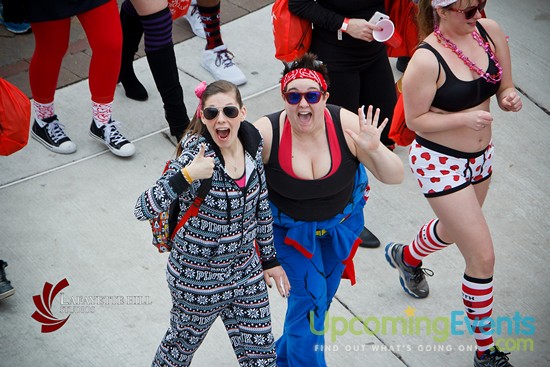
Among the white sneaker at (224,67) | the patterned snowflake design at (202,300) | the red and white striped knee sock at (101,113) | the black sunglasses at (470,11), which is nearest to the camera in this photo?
the patterned snowflake design at (202,300)

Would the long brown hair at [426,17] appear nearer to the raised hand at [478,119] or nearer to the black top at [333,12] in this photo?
the raised hand at [478,119]

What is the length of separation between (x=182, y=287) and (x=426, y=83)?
151cm

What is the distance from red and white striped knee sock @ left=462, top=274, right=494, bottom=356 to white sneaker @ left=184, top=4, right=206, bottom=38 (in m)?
3.79

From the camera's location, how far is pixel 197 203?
12.1ft

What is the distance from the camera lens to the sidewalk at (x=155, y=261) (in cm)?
471

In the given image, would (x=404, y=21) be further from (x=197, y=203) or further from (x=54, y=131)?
(x=54, y=131)

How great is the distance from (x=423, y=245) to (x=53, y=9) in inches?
103

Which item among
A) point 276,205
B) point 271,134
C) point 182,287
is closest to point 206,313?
point 182,287

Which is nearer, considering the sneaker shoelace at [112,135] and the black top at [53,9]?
the black top at [53,9]

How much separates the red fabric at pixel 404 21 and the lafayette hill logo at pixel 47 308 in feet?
8.14

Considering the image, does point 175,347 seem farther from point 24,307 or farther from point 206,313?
point 24,307

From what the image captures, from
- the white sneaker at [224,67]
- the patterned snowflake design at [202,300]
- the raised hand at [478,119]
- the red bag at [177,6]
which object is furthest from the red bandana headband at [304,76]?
the white sneaker at [224,67]

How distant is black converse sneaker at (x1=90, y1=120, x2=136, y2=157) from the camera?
5996 mm

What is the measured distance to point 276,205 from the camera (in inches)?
162
